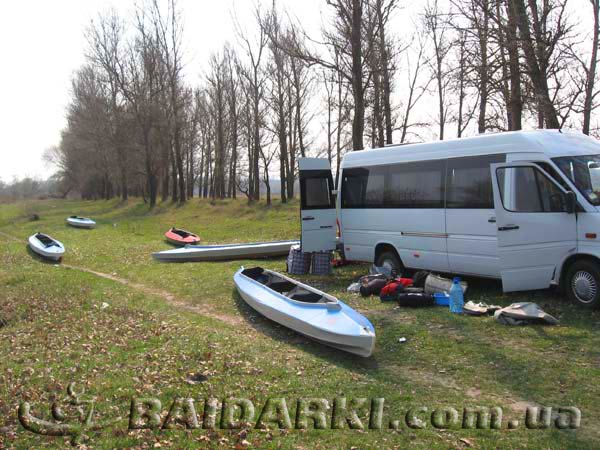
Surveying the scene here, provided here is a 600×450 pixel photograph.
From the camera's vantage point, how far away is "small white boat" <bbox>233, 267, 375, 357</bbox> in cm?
705

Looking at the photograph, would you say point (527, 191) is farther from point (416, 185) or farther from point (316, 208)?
point (316, 208)

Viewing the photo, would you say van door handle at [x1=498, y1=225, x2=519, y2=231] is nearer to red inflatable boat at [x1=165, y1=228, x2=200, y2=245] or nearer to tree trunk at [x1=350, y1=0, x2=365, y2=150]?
tree trunk at [x1=350, y1=0, x2=365, y2=150]

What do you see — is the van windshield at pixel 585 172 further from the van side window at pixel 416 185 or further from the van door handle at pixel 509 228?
the van side window at pixel 416 185

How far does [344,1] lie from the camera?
16438 mm

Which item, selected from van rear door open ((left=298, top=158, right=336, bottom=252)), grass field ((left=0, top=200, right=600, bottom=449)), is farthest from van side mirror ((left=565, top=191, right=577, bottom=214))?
van rear door open ((left=298, top=158, right=336, bottom=252))

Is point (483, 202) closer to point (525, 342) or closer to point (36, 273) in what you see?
point (525, 342)

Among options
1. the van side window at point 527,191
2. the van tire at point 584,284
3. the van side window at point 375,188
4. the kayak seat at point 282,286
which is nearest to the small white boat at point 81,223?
the van side window at point 375,188

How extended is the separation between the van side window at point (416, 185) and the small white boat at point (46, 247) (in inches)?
515

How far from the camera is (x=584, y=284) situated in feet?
27.0

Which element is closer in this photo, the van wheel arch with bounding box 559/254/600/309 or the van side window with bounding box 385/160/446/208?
the van wheel arch with bounding box 559/254/600/309

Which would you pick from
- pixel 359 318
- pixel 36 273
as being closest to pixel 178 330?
pixel 359 318

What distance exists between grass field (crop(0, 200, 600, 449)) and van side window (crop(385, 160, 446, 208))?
6.98 feet

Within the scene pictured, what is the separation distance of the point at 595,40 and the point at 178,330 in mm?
14508

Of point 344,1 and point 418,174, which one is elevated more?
point 344,1
